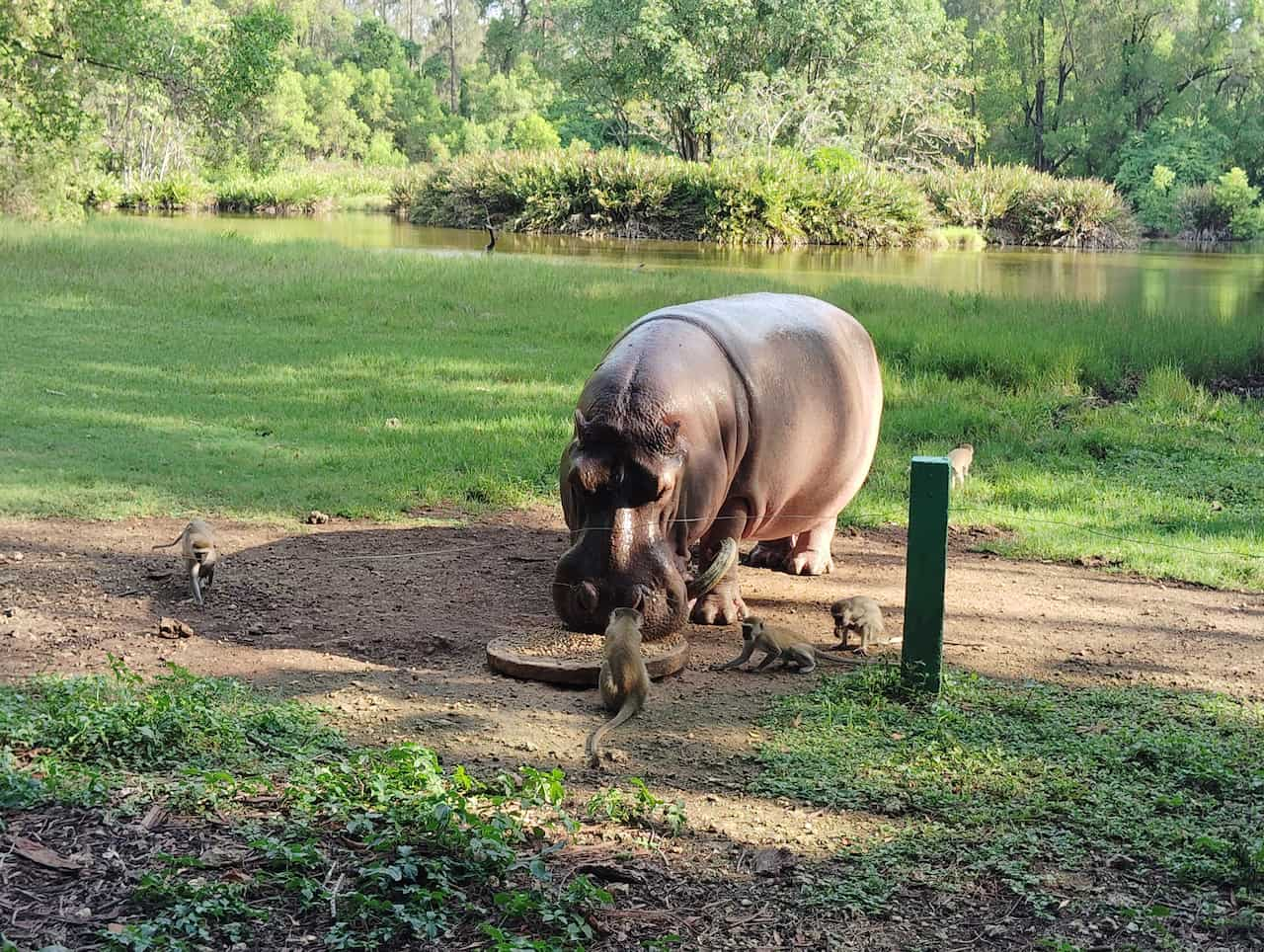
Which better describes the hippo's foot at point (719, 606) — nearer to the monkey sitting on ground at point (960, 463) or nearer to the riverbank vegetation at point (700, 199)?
the monkey sitting on ground at point (960, 463)

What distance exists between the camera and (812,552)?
343 inches

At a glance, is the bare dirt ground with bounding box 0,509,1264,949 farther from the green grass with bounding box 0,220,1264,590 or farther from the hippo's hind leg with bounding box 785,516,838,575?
the green grass with bounding box 0,220,1264,590

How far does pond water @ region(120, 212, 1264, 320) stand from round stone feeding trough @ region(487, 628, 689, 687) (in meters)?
15.8

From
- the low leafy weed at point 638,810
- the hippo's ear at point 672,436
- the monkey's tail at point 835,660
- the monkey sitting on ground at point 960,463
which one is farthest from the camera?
the monkey sitting on ground at point 960,463

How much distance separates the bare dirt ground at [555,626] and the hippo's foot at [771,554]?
0.32ft

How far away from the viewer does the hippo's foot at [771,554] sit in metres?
8.79

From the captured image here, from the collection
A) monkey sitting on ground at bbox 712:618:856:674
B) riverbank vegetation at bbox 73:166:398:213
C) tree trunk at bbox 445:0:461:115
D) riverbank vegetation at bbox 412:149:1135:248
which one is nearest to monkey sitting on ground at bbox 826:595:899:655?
monkey sitting on ground at bbox 712:618:856:674

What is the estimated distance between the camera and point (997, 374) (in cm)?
1543

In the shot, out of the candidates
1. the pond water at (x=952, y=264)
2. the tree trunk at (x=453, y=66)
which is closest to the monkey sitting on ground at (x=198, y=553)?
the pond water at (x=952, y=264)

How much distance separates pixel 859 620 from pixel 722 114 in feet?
148

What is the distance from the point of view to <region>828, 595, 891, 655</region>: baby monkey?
6.96 meters

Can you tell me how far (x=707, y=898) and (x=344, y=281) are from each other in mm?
18301

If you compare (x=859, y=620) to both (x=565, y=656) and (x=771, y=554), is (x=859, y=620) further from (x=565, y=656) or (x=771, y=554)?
(x=771, y=554)

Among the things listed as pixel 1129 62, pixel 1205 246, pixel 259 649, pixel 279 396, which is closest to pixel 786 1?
pixel 1205 246
